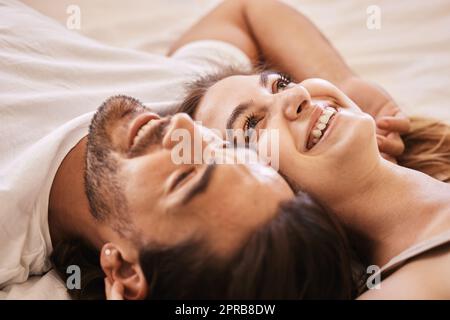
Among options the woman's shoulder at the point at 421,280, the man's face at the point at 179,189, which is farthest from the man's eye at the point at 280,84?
the woman's shoulder at the point at 421,280

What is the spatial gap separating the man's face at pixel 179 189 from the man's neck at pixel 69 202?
0.10m

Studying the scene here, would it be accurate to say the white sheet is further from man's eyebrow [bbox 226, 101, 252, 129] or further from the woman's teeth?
man's eyebrow [bbox 226, 101, 252, 129]

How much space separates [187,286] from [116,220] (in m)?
0.19

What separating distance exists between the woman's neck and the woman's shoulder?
0.25 feet

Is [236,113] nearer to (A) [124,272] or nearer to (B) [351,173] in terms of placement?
(B) [351,173]

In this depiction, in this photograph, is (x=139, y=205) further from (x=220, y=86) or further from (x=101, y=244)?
(x=220, y=86)

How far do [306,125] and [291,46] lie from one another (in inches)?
23.5

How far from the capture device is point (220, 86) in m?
1.12

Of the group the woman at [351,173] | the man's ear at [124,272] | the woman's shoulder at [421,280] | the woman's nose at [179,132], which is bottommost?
the man's ear at [124,272]

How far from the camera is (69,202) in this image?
39.8 inches

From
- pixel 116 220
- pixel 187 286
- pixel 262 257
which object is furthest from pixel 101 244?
pixel 262 257

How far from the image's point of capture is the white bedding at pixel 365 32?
1.42 metres

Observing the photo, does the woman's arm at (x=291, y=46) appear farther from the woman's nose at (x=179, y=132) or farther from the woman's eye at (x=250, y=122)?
the woman's nose at (x=179, y=132)

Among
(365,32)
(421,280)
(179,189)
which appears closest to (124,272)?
(179,189)
